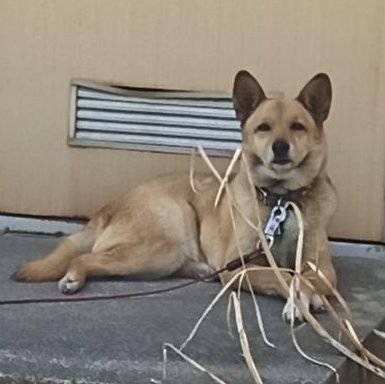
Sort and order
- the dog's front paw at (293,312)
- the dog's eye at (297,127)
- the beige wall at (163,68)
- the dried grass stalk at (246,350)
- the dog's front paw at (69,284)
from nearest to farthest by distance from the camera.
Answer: the dried grass stalk at (246,350), the dog's front paw at (293,312), the dog's front paw at (69,284), the dog's eye at (297,127), the beige wall at (163,68)

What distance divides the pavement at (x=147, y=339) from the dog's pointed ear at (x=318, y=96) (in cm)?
65

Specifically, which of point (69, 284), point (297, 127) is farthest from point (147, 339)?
point (297, 127)

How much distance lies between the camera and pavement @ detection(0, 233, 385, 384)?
3.76 meters

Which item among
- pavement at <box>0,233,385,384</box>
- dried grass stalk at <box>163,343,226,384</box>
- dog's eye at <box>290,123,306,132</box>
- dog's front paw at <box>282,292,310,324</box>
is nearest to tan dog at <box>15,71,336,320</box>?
dog's eye at <box>290,123,306,132</box>

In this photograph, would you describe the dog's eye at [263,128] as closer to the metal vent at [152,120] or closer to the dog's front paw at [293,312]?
the metal vent at [152,120]

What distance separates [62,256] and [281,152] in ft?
2.87

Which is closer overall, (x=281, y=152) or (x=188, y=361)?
(x=188, y=361)

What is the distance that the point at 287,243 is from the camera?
4762 millimetres

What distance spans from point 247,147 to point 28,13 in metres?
1.19

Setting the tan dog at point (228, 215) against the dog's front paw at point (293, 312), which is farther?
the tan dog at point (228, 215)

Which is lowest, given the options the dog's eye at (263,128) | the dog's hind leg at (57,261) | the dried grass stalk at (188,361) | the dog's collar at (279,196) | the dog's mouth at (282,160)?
the dried grass stalk at (188,361)

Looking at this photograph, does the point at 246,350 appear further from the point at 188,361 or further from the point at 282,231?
the point at 282,231

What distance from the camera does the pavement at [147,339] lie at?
12.3 ft

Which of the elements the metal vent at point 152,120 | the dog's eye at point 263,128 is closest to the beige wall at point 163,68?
the metal vent at point 152,120
